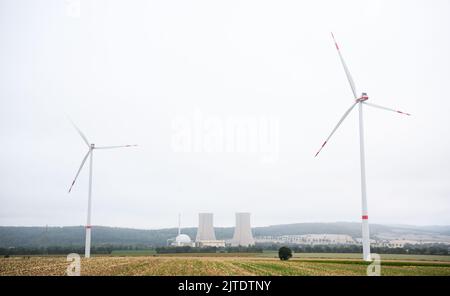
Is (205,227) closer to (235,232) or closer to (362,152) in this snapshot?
(235,232)

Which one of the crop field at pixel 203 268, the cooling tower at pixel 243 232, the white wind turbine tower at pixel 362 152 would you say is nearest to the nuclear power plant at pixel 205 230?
the cooling tower at pixel 243 232

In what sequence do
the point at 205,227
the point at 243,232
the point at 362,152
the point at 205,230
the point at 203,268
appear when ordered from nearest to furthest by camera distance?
the point at 203,268
the point at 362,152
the point at 243,232
the point at 205,230
the point at 205,227

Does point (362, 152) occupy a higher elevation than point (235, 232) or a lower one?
higher

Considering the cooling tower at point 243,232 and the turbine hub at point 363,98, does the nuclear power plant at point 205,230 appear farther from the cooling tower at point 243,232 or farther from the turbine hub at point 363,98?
the turbine hub at point 363,98

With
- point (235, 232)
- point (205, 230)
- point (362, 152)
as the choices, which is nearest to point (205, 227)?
point (205, 230)

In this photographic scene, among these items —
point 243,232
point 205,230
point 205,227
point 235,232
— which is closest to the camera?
point 243,232

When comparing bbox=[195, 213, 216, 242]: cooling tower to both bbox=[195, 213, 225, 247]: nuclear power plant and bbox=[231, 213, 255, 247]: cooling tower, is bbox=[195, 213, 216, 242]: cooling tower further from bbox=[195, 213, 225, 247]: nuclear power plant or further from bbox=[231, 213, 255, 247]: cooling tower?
bbox=[231, 213, 255, 247]: cooling tower

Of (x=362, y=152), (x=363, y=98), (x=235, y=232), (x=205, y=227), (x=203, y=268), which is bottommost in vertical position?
(x=235, y=232)

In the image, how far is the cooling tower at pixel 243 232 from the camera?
188000 millimetres

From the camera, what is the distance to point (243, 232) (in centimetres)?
18862

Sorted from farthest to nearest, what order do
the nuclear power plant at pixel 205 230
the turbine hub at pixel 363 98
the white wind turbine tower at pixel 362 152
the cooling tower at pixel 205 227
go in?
the cooling tower at pixel 205 227 < the nuclear power plant at pixel 205 230 < the turbine hub at pixel 363 98 < the white wind turbine tower at pixel 362 152

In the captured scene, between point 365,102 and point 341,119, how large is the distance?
6.45 metres
